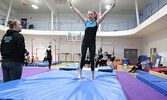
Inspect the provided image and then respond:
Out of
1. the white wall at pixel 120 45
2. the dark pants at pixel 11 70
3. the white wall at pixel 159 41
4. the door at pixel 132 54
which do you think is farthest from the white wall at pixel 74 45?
the dark pants at pixel 11 70

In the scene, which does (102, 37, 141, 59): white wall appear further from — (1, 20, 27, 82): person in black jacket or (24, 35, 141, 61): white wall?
(1, 20, 27, 82): person in black jacket

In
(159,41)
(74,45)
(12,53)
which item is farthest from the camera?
(74,45)

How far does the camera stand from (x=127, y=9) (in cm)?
1171

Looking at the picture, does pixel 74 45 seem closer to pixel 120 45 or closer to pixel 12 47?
pixel 120 45

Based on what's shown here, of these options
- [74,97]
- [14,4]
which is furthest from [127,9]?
[74,97]

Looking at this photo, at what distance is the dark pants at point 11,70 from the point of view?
1.54 meters

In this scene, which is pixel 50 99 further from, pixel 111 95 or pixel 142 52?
pixel 142 52

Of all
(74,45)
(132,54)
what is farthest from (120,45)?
(74,45)

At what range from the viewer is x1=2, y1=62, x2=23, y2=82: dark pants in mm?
1539

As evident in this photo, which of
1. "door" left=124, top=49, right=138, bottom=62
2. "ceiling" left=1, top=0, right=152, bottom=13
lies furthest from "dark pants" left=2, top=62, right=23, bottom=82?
"door" left=124, top=49, right=138, bottom=62

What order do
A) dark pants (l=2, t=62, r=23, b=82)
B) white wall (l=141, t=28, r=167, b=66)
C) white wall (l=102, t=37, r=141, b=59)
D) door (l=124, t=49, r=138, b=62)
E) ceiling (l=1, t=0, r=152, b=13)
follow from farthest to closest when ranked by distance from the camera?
door (l=124, t=49, r=138, b=62)
white wall (l=102, t=37, r=141, b=59)
ceiling (l=1, t=0, r=152, b=13)
white wall (l=141, t=28, r=167, b=66)
dark pants (l=2, t=62, r=23, b=82)

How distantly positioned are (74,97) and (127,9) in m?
12.5

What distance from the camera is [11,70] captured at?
156 cm

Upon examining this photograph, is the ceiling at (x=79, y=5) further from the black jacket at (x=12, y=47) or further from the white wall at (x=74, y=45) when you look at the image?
the black jacket at (x=12, y=47)
